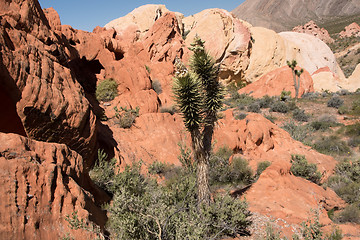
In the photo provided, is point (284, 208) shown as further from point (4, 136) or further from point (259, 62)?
point (259, 62)

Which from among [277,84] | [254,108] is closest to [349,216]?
[254,108]

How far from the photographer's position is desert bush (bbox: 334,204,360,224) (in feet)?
23.3

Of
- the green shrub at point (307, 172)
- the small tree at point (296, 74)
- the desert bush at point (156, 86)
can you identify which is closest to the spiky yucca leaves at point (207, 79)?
the green shrub at point (307, 172)

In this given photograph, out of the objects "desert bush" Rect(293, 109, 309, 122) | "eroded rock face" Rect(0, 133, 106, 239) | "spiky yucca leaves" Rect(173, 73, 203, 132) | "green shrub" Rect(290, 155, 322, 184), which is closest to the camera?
"eroded rock face" Rect(0, 133, 106, 239)

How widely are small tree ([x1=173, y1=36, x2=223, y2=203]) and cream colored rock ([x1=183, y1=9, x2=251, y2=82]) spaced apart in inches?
822

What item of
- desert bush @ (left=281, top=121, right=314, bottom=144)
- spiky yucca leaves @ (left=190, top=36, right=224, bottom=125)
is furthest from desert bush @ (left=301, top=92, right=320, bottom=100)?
spiky yucca leaves @ (left=190, top=36, right=224, bottom=125)

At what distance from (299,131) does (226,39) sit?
14581mm

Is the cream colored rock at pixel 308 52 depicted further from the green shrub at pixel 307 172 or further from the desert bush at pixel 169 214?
the desert bush at pixel 169 214

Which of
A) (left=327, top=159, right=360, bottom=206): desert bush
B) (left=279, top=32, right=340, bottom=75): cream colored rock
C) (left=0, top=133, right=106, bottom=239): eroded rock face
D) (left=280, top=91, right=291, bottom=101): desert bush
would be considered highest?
(left=279, top=32, right=340, bottom=75): cream colored rock

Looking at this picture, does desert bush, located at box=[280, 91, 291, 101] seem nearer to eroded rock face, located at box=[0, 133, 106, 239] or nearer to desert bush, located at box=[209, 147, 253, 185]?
desert bush, located at box=[209, 147, 253, 185]

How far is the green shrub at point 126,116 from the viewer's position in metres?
11.1

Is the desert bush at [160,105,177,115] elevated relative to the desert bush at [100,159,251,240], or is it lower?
elevated

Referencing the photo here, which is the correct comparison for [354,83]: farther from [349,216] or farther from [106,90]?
[106,90]

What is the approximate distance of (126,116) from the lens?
37.1 ft
